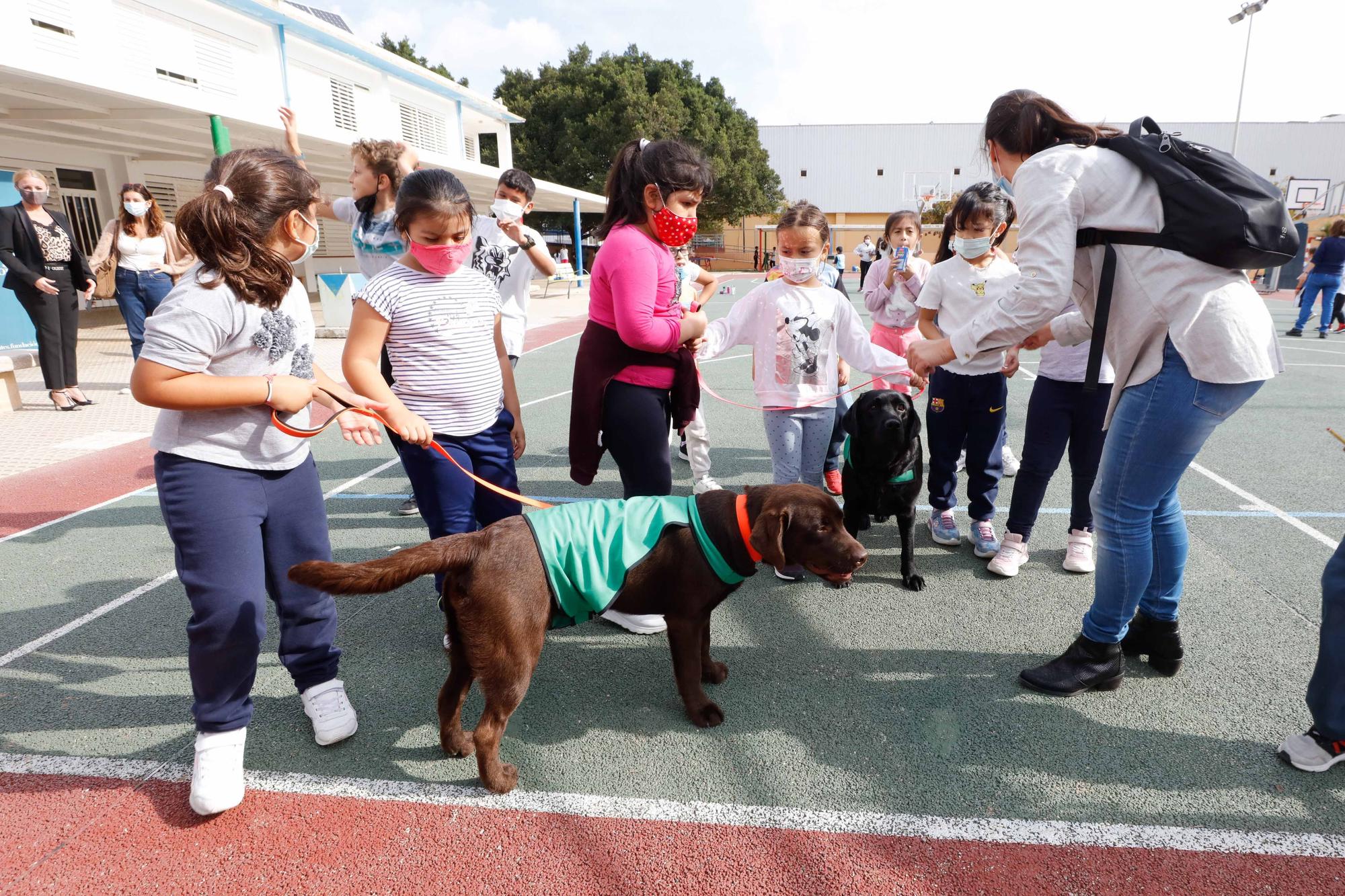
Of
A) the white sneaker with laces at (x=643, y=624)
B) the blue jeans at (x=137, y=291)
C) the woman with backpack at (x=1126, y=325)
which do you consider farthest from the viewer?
the blue jeans at (x=137, y=291)

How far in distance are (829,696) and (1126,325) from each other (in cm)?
185

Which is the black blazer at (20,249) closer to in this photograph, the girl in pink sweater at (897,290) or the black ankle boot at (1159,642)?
the girl in pink sweater at (897,290)

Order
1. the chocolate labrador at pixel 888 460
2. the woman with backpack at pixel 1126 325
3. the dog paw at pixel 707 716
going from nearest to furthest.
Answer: the woman with backpack at pixel 1126 325 < the dog paw at pixel 707 716 < the chocolate labrador at pixel 888 460

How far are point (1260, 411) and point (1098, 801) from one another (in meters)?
7.94

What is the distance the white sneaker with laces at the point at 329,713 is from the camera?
2.75m

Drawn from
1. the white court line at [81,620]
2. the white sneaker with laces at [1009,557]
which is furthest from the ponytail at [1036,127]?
the white court line at [81,620]

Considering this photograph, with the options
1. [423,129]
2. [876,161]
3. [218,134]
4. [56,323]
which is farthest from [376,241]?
[876,161]

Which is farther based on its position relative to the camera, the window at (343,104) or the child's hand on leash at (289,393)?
the window at (343,104)

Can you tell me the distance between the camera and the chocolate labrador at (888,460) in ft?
13.0

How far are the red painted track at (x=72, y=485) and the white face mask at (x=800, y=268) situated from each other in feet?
17.9

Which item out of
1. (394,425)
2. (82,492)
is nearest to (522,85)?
(82,492)

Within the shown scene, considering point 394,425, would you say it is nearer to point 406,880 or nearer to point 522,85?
point 406,880

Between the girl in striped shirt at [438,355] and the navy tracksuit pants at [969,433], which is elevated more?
the girl in striped shirt at [438,355]

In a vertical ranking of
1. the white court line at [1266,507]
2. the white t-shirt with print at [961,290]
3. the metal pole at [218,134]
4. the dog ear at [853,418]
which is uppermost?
the metal pole at [218,134]
